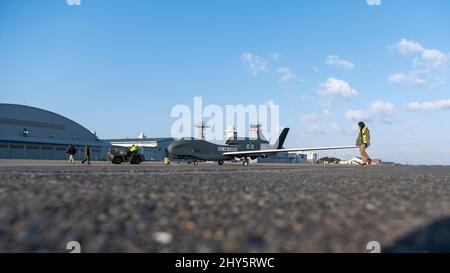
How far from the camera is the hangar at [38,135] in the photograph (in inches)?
2030

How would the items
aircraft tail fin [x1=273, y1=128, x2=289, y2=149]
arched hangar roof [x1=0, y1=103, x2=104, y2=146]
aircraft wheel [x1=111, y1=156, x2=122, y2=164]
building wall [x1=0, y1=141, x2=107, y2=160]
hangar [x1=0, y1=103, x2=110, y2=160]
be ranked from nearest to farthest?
1. aircraft wheel [x1=111, y1=156, x2=122, y2=164]
2. aircraft tail fin [x1=273, y1=128, x2=289, y2=149]
3. building wall [x1=0, y1=141, x2=107, y2=160]
4. hangar [x1=0, y1=103, x2=110, y2=160]
5. arched hangar roof [x1=0, y1=103, x2=104, y2=146]

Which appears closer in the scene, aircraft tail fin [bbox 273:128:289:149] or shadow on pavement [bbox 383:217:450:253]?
shadow on pavement [bbox 383:217:450:253]

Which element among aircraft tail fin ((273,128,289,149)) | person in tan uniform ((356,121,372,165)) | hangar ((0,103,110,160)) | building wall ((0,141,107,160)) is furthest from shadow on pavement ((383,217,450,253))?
building wall ((0,141,107,160))

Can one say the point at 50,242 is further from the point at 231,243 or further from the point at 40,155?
the point at 40,155

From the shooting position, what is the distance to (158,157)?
78.1 meters

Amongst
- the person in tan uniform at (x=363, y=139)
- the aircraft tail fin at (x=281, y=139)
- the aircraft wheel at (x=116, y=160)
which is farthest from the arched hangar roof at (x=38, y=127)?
the person in tan uniform at (x=363, y=139)

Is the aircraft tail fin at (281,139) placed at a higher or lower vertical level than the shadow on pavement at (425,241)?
higher

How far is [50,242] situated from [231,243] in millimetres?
677

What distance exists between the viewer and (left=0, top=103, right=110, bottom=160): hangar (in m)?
51.6

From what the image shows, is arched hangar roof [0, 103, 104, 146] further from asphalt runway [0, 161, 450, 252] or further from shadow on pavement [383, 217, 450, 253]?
shadow on pavement [383, 217, 450, 253]

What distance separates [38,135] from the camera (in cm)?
5722

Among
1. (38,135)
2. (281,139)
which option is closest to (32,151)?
(38,135)

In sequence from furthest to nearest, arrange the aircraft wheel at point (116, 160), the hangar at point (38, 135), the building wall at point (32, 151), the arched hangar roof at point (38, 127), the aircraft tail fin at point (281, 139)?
1. the arched hangar roof at point (38, 127)
2. the hangar at point (38, 135)
3. the building wall at point (32, 151)
4. the aircraft tail fin at point (281, 139)
5. the aircraft wheel at point (116, 160)

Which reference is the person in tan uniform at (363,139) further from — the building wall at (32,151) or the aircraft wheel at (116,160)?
the building wall at (32,151)
